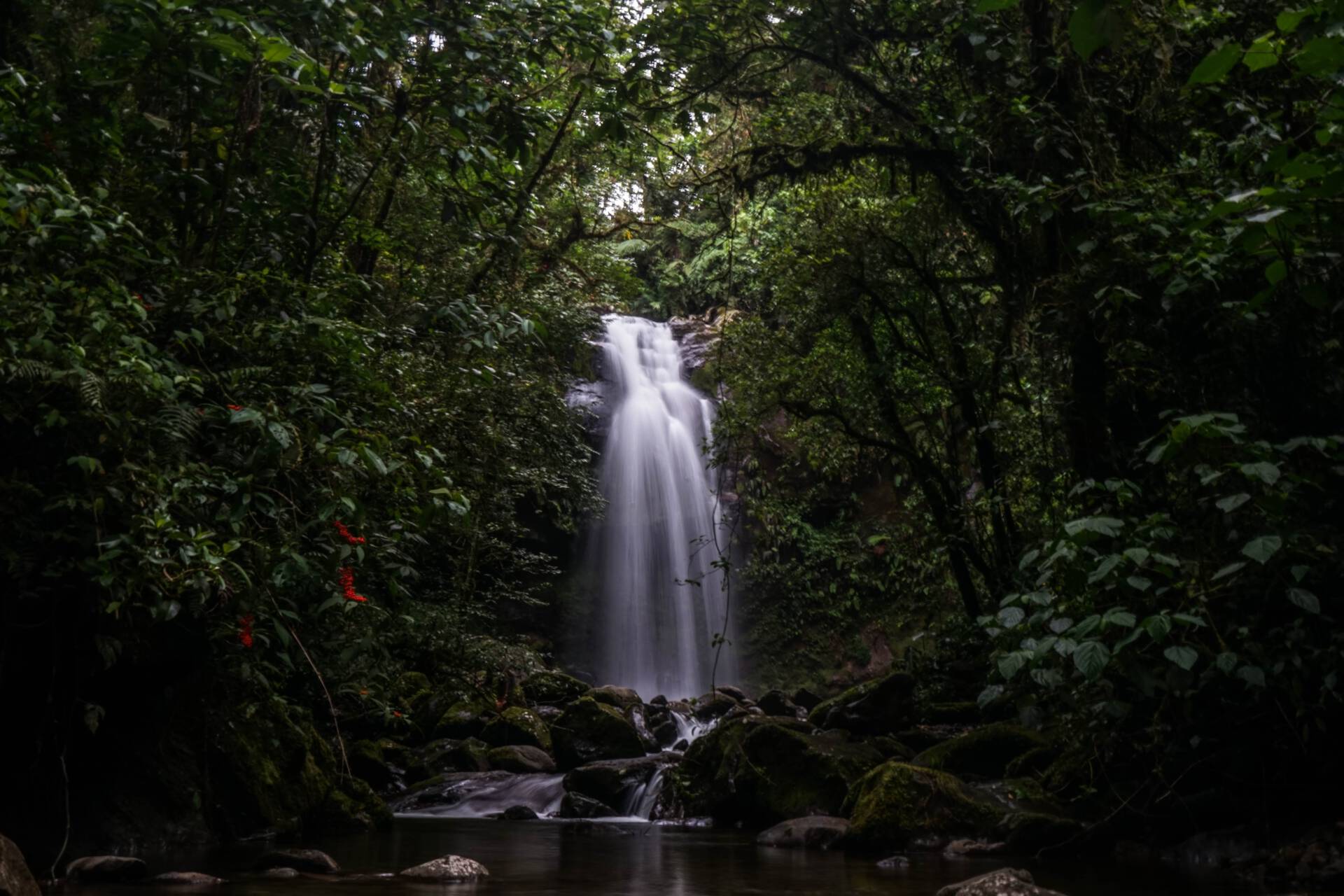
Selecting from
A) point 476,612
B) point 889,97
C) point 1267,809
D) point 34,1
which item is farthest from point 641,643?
point 34,1

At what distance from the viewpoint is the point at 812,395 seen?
1077cm

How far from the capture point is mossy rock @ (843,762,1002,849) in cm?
704

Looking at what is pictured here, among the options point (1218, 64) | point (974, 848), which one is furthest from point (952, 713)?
point (1218, 64)

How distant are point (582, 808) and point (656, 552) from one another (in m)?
9.94

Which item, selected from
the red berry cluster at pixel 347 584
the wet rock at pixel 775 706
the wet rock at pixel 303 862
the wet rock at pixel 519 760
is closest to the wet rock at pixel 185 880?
the wet rock at pixel 303 862

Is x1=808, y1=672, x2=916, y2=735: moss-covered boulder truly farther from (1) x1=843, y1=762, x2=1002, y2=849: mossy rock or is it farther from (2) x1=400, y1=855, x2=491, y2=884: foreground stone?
(2) x1=400, y1=855, x2=491, y2=884: foreground stone

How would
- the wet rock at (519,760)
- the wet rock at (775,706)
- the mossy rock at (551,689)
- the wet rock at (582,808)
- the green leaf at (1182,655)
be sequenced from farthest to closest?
the mossy rock at (551,689), the wet rock at (775,706), the wet rock at (519,760), the wet rock at (582,808), the green leaf at (1182,655)

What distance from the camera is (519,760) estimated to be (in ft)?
38.1

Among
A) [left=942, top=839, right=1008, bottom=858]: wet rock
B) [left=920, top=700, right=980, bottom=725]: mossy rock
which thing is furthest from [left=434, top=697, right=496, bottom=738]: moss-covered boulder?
[left=942, top=839, right=1008, bottom=858]: wet rock

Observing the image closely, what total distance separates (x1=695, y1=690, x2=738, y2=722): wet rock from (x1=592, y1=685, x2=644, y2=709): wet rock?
935 millimetres

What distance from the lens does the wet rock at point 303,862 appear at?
5.67 meters

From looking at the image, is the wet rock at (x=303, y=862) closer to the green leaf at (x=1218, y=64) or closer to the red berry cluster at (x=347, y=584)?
the red berry cluster at (x=347, y=584)

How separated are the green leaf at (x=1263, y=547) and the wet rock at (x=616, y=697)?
34.6 feet

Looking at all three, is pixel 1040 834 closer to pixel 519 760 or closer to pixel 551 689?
pixel 519 760
